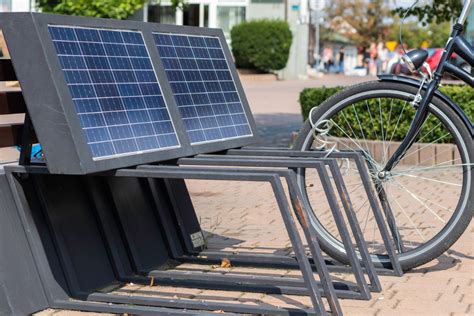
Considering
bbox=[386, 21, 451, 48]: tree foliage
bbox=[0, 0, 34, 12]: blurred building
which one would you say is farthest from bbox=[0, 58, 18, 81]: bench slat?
bbox=[386, 21, 451, 48]: tree foliage

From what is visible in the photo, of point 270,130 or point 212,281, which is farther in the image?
point 270,130

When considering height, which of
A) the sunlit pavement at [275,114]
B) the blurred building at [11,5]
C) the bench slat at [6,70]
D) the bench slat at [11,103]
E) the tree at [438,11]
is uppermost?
the bench slat at [6,70]

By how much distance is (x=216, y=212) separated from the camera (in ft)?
24.8

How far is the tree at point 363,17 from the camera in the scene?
266ft

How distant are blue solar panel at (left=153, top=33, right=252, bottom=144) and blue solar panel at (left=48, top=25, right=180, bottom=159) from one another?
23 centimetres

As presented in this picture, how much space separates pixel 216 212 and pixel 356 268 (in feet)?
9.63

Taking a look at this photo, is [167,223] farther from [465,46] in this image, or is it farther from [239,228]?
[465,46]

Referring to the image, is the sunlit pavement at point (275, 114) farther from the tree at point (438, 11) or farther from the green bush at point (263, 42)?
the green bush at point (263, 42)

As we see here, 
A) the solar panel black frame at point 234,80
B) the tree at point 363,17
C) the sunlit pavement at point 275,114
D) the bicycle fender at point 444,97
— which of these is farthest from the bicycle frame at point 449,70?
the tree at point 363,17

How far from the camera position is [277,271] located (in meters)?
5.52

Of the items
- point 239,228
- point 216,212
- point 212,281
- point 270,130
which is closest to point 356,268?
point 212,281

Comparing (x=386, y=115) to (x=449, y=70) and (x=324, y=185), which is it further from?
(x=324, y=185)

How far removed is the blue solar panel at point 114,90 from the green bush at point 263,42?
32036mm

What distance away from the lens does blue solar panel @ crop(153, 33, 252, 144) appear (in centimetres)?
527
